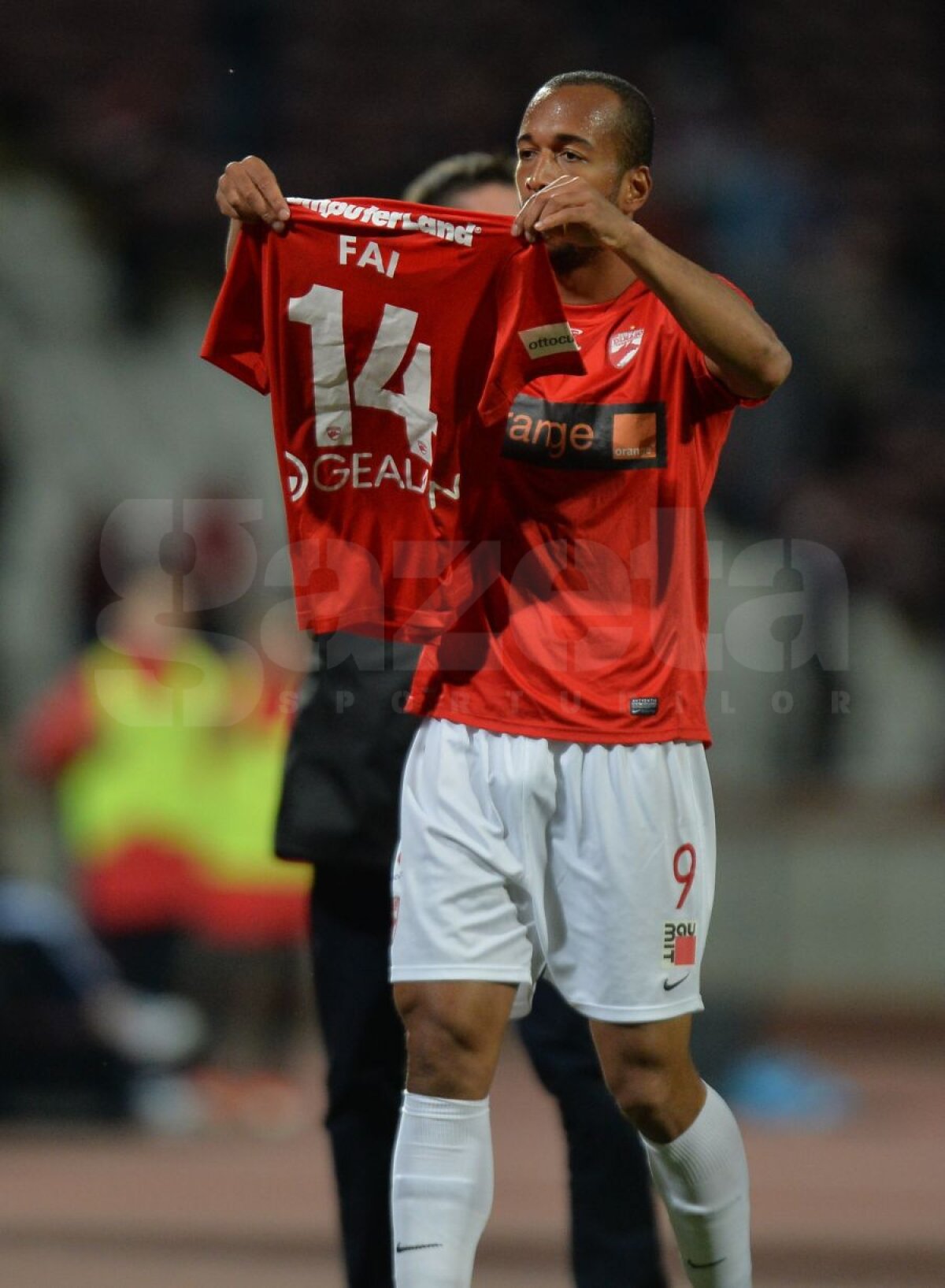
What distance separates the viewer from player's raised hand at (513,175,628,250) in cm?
286

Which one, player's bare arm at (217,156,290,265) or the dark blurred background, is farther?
the dark blurred background

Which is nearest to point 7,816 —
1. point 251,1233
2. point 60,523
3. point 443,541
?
point 60,523

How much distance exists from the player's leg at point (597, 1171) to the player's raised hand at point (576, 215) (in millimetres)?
1348

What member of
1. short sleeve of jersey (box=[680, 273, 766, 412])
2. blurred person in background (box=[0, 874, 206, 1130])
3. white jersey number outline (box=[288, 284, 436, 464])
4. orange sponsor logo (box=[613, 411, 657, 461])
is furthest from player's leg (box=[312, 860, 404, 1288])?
blurred person in background (box=[0, 874, 206, 1130])

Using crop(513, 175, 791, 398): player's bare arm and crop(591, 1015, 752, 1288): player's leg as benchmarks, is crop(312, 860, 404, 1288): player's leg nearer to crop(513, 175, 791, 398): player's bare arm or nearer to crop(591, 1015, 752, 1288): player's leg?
crop(591, 1015, 752, 1288): player's leg

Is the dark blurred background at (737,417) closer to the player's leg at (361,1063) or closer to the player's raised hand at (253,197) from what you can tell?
the player's leg at (361,1063)

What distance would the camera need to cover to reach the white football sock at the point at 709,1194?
10.2ft

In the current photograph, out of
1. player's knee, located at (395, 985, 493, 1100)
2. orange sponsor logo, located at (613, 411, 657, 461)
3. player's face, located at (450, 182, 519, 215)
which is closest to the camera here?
player's knee, located at (395, 985, 493, 1100)

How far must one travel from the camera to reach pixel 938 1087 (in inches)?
287

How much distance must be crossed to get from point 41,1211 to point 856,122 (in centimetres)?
753

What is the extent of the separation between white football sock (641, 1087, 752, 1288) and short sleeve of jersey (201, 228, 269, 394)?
134 centimetres

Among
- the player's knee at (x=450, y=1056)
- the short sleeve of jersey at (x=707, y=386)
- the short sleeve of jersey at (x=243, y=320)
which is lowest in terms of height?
the player's knee at (x=450, y=1056)

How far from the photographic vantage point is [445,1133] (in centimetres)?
296

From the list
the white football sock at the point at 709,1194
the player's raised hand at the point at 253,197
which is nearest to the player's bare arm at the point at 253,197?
the player's raised hand at the point at 253,197
